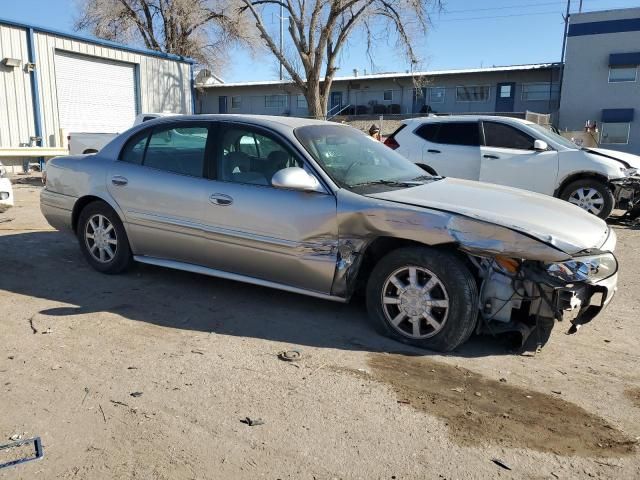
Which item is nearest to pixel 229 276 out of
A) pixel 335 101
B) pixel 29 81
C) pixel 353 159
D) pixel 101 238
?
pixel 353 159

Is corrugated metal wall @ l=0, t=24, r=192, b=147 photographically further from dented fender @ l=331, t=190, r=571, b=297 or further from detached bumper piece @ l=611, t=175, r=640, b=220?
detached bumper piece @ l=611, t=175, r=640, b=220

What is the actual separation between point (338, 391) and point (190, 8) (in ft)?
110

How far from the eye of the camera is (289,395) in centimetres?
332

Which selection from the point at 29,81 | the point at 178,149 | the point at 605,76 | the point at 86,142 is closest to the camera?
the point at 178,149

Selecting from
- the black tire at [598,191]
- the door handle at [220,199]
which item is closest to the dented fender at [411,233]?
the door handle at [220,199]

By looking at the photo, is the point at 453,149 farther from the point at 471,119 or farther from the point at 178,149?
the point at 178,149

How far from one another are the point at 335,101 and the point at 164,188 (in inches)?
1538

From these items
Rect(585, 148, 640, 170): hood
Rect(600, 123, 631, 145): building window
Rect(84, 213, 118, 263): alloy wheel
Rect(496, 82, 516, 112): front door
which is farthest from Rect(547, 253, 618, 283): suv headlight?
Rect(496, 82, 516, 112): front door

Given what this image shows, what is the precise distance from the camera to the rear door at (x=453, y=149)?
9.81 metres

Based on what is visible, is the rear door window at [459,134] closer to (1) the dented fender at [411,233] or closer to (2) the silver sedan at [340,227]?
(2) the silver sedan at [340,227]

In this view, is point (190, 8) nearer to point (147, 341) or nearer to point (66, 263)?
point (66, 263)

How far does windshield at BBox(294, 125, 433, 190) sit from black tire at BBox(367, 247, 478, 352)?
0.74m

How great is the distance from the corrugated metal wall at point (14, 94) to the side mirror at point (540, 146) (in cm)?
1499

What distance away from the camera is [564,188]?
9336 millimetres
